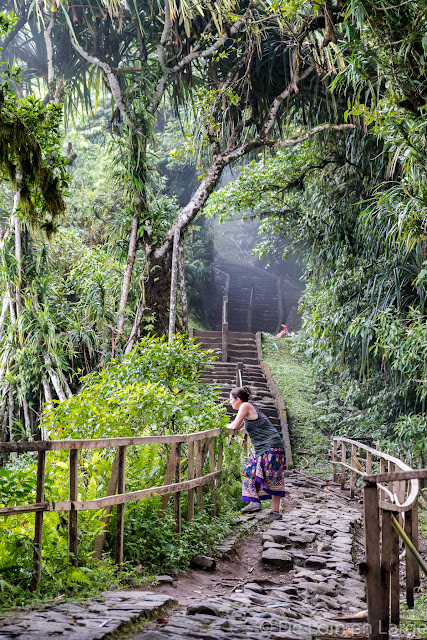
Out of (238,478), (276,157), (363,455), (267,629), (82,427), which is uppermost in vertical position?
(276,157)

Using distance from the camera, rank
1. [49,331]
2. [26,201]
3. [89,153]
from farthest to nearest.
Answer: [89,153], [49,331], [26,201]

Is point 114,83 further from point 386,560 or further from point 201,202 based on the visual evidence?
point 386,560

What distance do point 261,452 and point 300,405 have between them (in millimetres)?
9457

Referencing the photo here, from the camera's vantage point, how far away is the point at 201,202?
29.9ft

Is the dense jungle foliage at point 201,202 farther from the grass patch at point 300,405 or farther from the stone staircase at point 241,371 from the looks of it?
the stone staircase at point 241,371

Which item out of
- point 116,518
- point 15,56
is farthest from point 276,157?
point 116,518

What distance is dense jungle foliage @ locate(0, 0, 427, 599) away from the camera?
5328 mm

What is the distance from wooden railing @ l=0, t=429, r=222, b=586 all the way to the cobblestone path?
0.47 m

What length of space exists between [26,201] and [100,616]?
3874 mm

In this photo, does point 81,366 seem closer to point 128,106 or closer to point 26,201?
point 128,106

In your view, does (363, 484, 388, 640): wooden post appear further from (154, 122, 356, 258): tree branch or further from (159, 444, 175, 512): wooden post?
(154, 122, 356, 258): tree branch

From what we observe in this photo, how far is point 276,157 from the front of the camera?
40.4 ft

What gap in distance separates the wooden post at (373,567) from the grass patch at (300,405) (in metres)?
9.00

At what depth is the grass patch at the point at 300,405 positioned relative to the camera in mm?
12453
